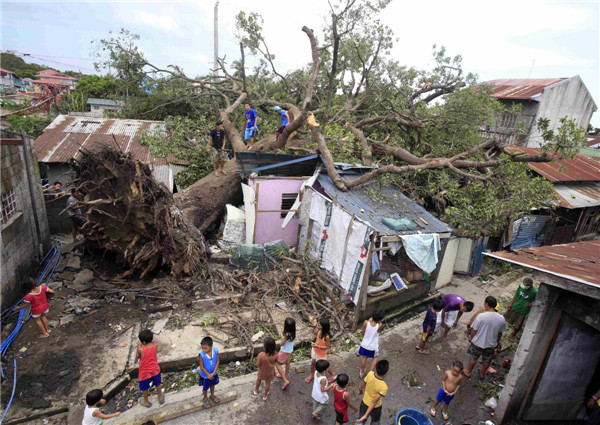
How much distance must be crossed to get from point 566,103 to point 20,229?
2819 centimetres

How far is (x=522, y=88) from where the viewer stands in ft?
67.5

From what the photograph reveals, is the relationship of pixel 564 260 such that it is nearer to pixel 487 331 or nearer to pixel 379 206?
pixel 487 331

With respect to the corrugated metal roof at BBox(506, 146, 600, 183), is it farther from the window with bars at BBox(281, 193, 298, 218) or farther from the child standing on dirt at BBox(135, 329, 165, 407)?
the child standing on dirt at BBox(135, 329, 165, 407)

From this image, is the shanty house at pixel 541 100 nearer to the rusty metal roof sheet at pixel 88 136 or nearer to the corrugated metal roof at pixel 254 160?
the corrugated metal roof at pixel 254 160

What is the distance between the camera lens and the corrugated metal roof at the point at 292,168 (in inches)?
353

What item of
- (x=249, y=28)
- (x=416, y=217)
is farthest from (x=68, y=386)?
(x=249, y=28)

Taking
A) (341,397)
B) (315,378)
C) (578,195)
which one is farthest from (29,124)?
(578,195)

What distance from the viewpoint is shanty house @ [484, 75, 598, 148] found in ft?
62.2

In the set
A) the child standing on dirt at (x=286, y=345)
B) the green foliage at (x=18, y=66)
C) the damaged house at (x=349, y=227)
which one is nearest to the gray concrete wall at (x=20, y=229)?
the damaged house at (x=349, y=227)

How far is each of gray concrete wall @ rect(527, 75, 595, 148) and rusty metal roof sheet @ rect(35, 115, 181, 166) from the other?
19979mm

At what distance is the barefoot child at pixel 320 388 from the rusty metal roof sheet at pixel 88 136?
381 inches

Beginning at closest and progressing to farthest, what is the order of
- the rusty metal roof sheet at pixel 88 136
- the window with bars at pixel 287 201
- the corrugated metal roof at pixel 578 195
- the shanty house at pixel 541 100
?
the window with bars at pixel 287 201
the corrugated metal roof at pixel 578 195
the rusty metal roof sheet at pixel 88 136
the shanty house at pixel 541 100

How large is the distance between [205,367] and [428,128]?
11556 mm

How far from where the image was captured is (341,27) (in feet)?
38.4
